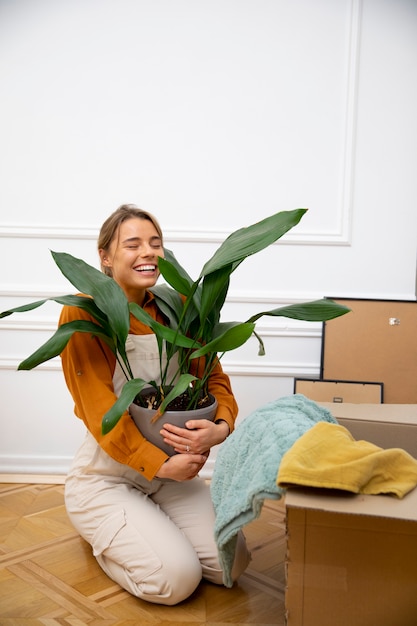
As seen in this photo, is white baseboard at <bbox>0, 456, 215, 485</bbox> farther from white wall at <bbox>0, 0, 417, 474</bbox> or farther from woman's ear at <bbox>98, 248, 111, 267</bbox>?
woman's ear at <bbox>98, 248, 111, 267</bbox>

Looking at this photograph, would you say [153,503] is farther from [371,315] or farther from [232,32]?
[232,32]

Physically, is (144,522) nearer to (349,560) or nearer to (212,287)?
(212,287)

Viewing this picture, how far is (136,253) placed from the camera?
1.47 metres

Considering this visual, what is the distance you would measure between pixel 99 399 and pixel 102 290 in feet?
0.95

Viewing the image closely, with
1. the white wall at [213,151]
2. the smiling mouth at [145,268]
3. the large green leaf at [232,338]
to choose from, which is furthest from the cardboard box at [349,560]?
the white wall at [213,151]

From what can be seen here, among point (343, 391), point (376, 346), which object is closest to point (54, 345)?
point (343, 391)

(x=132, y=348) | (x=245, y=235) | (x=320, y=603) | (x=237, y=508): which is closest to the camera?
(x=320, y=603)

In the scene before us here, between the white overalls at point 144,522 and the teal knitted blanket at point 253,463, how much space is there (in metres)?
0.17

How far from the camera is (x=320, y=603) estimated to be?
0.85 meters

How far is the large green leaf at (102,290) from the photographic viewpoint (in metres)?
1.21

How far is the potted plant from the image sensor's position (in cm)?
116

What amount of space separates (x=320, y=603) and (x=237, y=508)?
202mm

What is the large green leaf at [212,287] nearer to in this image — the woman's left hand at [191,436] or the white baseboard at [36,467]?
the woman's left hand at [191,436]

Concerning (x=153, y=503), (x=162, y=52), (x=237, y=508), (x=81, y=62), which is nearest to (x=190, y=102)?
(x=162, y=52)
